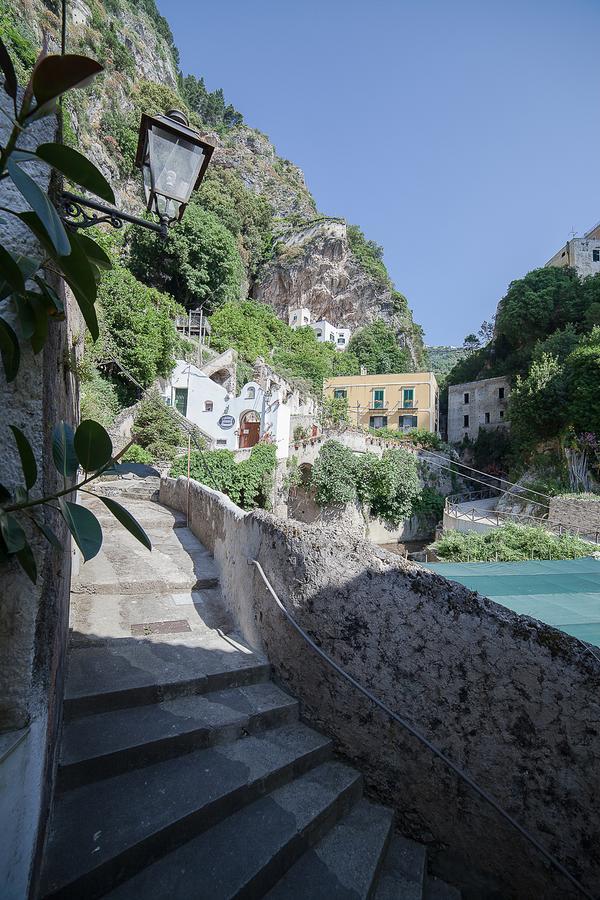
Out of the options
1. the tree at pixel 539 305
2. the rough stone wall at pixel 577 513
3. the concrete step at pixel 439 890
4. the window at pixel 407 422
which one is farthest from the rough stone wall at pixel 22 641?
the tree at pixel 539 305

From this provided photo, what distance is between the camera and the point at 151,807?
1.93m

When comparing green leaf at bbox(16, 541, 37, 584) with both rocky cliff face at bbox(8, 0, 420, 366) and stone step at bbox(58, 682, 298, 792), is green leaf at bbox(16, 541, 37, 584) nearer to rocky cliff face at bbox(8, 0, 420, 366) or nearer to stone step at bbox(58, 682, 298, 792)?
stone step at bbox(58, 682, 298, 792)

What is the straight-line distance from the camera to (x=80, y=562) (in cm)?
467

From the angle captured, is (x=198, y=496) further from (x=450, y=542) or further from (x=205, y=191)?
(x=205, y=191)

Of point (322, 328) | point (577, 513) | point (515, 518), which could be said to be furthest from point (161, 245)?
point (322, 328)

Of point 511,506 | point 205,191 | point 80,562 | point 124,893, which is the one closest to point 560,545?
point 511,506

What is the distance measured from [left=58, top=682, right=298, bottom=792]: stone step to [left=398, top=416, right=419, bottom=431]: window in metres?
31.8

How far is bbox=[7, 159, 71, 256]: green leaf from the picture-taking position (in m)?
0.78

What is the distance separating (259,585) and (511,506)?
2022 centimetres

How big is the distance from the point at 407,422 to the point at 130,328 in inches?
904

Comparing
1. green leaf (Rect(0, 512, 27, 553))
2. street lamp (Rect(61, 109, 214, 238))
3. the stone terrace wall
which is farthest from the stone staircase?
street lamp (Rect(61, 109, 214, 238))

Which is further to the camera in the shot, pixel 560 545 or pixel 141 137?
pixel 560 545

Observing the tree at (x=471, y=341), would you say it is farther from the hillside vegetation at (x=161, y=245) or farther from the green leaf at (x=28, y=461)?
the green leaf at (x=28, y=461)

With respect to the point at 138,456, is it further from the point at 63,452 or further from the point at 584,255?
the point at 584,255
